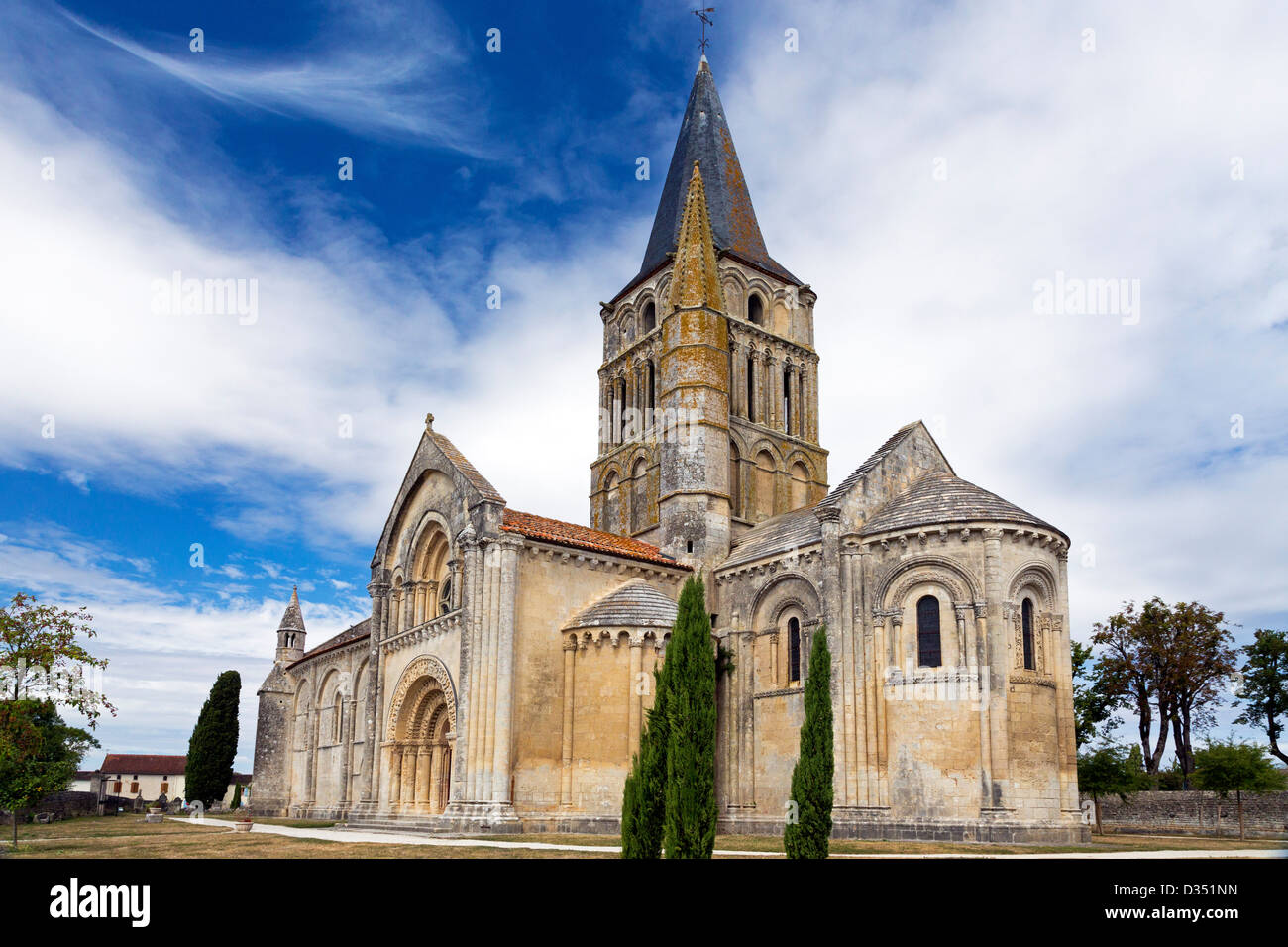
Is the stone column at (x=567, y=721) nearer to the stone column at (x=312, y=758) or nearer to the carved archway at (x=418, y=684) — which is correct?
the carved archway at (x=418, y=684)

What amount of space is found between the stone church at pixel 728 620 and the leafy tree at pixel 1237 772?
9.91m

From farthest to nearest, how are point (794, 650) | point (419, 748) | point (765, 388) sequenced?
point (765, 388), point (419, 748), point (794, 650)

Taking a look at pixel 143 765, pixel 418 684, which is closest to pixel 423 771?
pixel 418 684

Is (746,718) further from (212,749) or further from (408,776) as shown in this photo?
(212,749)

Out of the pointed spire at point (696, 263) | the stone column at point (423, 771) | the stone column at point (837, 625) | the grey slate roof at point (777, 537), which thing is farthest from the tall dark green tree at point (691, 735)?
the pointed spire at point (696, 263)

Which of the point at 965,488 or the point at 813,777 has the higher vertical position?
the point at 965,488

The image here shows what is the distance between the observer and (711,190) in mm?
42938

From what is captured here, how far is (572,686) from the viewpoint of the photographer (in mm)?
29375

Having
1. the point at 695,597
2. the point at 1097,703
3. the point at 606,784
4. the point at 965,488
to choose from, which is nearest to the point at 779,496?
the point at 965,488

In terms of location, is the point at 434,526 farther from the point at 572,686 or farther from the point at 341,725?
the point at 341,725

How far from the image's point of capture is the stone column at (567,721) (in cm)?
2831

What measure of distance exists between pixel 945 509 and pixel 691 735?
14337mm

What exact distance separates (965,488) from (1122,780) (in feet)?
43.4
